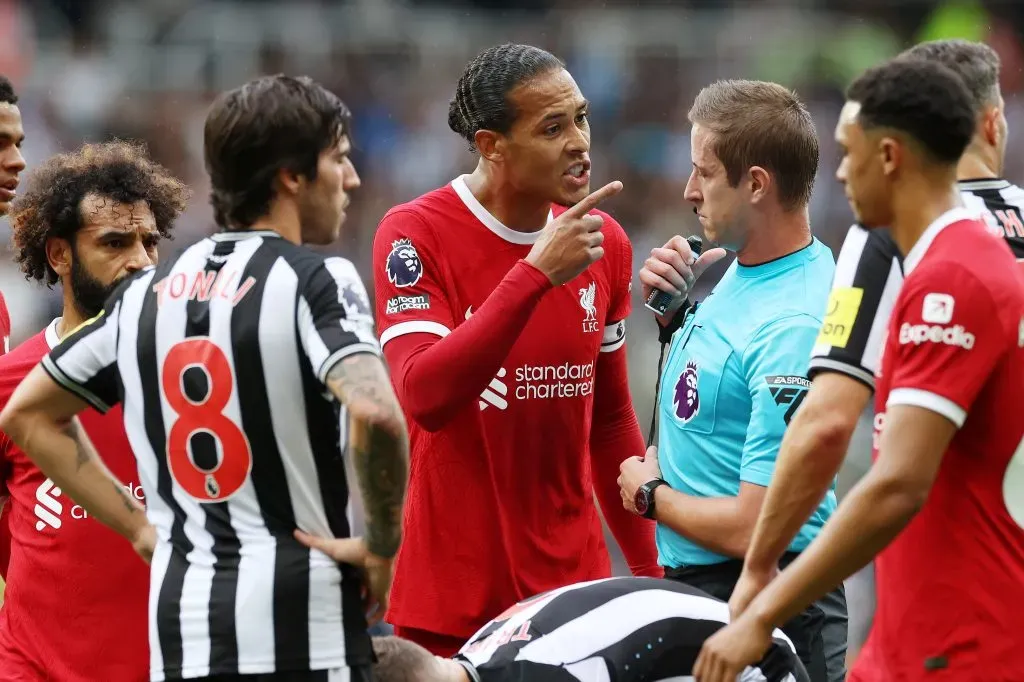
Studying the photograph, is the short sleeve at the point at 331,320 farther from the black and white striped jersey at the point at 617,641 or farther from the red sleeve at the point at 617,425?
the red sleeve at the point at 617,425

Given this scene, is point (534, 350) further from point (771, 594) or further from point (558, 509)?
point (771, 594)

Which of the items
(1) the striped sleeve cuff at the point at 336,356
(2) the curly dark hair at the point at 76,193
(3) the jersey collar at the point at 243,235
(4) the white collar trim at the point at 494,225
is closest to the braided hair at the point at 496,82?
(4) the white collar trim at the point at 494,225

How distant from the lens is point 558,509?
15.1 ft

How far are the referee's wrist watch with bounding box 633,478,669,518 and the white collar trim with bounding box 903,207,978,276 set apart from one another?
137 centimetres

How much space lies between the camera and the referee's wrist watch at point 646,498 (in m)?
4.29

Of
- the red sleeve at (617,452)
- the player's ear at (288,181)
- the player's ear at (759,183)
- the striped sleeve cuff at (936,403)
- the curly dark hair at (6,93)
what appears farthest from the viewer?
the curly dark hair at (6,93)

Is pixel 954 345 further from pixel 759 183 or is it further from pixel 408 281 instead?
pixel 408 281

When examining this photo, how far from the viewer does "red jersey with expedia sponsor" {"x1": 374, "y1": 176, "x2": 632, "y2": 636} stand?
448 cm

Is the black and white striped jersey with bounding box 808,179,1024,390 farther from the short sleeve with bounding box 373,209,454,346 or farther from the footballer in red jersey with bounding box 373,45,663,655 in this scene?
the short sleeve with bounding box 373,209,454,346

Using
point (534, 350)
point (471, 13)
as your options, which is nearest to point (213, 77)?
point (471, 13)

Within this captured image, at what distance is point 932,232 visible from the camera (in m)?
3.11

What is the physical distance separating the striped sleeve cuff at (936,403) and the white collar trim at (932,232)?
12.1 inches

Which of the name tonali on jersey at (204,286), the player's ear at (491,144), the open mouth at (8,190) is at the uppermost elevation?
the player's ear at (491,144)

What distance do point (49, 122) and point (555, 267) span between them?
865 cm
